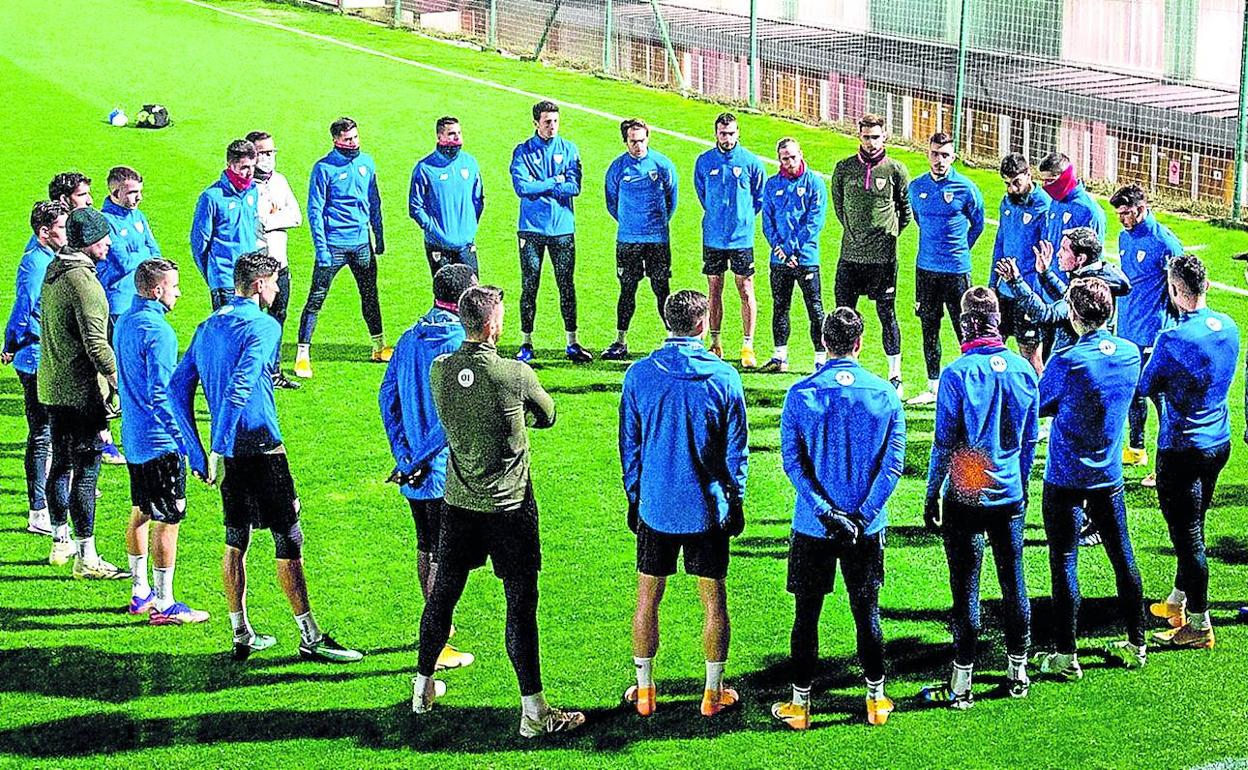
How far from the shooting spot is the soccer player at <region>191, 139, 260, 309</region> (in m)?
12.6

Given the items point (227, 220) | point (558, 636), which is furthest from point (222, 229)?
point (558, 636)

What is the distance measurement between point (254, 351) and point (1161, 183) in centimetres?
1408

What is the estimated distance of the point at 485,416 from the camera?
778 cm

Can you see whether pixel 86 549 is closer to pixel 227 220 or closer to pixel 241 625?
pixel 241 625

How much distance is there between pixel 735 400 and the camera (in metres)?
7.89

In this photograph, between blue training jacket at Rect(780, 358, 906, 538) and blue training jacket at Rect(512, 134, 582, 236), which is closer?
blue training jacket at Rect(780, 358, 906, 538)

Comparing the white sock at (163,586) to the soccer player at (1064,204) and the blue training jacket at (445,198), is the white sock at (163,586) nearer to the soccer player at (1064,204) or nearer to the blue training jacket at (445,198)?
the blue training jacket at (445,198)

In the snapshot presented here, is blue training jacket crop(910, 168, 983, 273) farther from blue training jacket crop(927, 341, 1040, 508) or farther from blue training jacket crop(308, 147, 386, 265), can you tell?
blue training jacket crop(927, 341, 1040, 508)

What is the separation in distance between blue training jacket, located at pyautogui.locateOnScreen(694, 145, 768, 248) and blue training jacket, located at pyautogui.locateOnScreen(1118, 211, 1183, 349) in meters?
3.43

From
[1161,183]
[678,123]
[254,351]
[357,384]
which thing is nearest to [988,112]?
[1161,183]

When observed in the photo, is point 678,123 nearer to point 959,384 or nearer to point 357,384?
point 357,384

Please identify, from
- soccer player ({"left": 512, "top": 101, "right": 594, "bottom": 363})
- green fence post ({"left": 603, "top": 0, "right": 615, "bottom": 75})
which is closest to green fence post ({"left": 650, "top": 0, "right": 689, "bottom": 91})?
green fence post ({"left": 603, "top": 0, "right": 615, "bottom": 75})

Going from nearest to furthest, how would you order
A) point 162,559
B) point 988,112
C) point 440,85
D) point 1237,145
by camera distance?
1. point 162,559
2. point 1237,145
3. point 988,112
4. point 440,85

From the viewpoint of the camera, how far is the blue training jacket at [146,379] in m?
8.89
